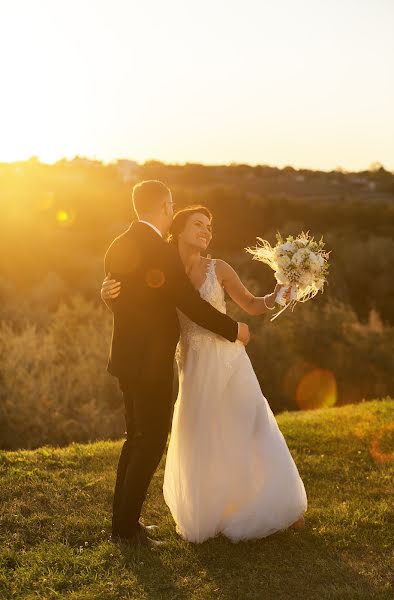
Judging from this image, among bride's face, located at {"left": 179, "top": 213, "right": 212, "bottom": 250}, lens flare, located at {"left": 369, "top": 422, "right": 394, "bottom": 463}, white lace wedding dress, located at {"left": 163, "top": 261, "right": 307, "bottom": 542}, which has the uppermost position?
bride's face, located at {"left": 179, "top": 213, "right": 212, "bottom": 250}

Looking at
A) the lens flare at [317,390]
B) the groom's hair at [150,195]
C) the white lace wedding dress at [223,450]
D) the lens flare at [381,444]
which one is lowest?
the lens flare at [317,390]

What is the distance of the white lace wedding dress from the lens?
5.10 metres

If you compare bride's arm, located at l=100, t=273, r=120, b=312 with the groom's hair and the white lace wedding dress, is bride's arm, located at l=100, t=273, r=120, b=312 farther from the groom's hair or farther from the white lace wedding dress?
the white lace wedding dress

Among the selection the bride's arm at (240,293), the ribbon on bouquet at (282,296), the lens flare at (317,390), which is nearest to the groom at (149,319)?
the bride's arm at (240,293)

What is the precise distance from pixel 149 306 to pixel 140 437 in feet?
3.17

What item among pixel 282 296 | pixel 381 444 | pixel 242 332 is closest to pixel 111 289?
pixel 242 332

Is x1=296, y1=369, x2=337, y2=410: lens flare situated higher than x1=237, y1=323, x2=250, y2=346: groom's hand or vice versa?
x1=237, y1=323, x2=250, y2=346: groom's hand

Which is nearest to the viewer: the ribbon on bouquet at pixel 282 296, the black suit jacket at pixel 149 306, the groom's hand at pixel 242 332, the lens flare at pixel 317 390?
the black suit jacket at pixel 149 306

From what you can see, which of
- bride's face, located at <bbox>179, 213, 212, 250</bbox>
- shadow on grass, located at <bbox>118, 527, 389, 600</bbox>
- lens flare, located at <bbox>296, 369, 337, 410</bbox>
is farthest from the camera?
lens flare, located at <bbox>296, 369, 337, 410</bbox>

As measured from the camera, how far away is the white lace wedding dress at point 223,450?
5.10 metres

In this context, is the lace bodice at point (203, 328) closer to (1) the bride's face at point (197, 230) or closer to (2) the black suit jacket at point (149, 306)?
(1) the bride's face at point (197, 230)

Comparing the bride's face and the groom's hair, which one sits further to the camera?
the bride's face

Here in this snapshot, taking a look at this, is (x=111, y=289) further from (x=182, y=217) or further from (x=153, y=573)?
(x=153, y=573)

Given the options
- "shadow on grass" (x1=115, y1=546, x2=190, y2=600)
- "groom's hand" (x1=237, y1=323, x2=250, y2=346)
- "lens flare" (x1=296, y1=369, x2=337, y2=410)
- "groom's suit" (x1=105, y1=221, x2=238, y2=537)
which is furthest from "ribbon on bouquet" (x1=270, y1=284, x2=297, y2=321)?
"lens flare" (x1=296, y1=369, x2=337, y2=410)
